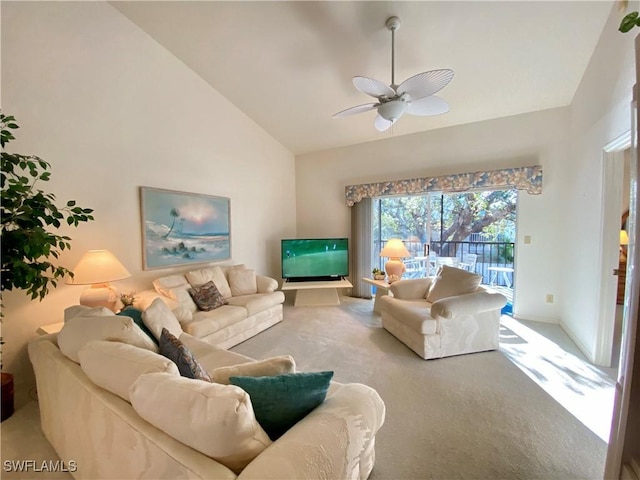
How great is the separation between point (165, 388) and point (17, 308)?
91.0 inches

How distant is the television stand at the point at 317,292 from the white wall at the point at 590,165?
2.79m

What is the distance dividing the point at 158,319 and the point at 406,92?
2561mm

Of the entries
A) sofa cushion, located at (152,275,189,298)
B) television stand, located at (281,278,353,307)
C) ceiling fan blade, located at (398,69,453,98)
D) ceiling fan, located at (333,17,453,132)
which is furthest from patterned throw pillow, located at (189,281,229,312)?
Result: ceiling fan blade, located at (398,69,453,98)

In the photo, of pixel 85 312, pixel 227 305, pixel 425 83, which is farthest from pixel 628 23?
pixel 227 305

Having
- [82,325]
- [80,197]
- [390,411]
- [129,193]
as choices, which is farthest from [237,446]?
[129,193]

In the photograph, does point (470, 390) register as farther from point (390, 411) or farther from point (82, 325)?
point (82, 325)

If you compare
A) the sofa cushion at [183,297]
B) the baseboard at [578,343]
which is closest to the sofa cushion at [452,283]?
the baseboard at [578,343]

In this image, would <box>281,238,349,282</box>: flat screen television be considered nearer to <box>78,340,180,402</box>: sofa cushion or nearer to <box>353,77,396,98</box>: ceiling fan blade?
<box>353,77,396,98</box>: ceiling fan blade

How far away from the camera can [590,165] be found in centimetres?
280

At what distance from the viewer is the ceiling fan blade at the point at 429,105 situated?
227 cm

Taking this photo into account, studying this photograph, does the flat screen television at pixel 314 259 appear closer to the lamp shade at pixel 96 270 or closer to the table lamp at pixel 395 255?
the table lamp at pixel 395 255

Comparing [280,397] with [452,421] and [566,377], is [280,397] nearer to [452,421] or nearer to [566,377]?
[452,421]

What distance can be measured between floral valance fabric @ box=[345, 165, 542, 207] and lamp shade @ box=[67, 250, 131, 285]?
3.60m

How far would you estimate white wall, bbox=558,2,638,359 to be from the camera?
7.25 feet
